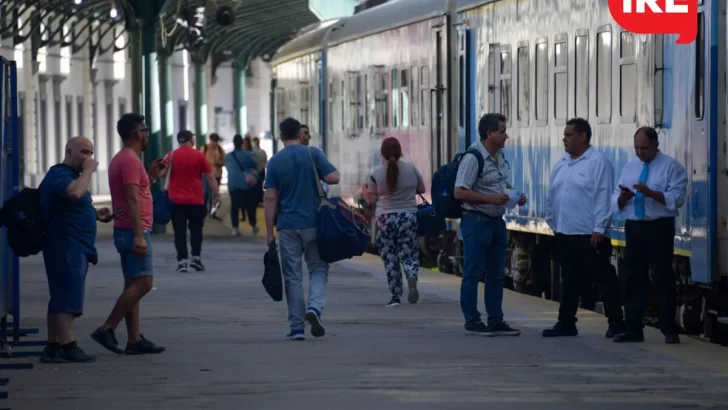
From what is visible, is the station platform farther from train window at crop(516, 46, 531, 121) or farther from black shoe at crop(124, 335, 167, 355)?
train window at crop(516, 46, 531, 121)

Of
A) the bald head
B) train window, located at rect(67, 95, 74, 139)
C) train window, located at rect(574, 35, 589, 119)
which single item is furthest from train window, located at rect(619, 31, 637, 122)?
train window, located at rect(67, 95, 74, 139)

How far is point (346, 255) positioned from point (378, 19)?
1372cm

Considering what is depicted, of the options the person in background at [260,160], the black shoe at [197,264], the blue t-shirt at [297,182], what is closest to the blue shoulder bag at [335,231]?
the blue t-shirt at [297,182]

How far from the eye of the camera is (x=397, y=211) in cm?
1858

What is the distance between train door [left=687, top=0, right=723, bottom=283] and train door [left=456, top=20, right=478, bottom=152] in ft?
25.1

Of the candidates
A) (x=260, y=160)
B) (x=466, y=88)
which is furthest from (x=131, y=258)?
(x=260, y=160)

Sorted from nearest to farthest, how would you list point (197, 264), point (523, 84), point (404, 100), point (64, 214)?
point (64, 214), point (523, 84), point (197, 264), point (404, 100)

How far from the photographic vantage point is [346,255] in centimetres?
1450

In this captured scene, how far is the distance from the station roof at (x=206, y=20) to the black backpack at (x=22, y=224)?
60.0 feet

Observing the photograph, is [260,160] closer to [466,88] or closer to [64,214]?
[466,88]

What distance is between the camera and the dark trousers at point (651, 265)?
1409 centimetres

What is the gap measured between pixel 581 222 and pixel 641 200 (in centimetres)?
64

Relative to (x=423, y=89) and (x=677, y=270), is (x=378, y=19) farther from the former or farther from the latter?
(x=677, y=270)

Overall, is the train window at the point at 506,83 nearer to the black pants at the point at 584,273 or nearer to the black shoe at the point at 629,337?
the black pants at the point at 584,273
